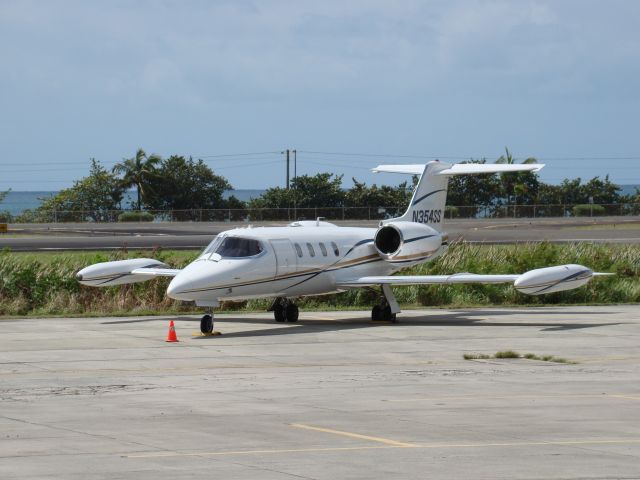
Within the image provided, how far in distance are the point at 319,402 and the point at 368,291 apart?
65.0 ft

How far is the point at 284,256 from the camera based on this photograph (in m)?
29.4

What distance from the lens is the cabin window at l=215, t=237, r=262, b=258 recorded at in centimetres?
2838

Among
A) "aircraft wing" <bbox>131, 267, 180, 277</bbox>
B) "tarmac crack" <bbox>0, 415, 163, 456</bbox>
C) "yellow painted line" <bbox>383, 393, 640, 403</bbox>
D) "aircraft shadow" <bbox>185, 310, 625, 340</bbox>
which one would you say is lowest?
"aircraft shadow" <bbox>185, 310, 625, 340</bbox>

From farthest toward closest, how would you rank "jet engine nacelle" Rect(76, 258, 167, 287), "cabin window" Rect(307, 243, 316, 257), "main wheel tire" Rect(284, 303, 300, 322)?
"jet engine nacelle" Rect(76, 258, 167, 287) < "main wheel tire" Rect(284, 303, 300, 322) < "cabin window" Rect(307, 243, 316, 257)

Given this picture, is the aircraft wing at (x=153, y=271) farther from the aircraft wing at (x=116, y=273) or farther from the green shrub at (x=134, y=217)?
the green shrub at (x=134, y=217)

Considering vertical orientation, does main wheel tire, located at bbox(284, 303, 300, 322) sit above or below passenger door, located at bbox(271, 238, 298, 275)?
below

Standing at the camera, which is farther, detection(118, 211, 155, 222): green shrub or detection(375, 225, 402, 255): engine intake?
detection(118, 211, 155, 222): green shrub

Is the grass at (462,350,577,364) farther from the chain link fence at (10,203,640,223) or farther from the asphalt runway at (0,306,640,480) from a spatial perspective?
the chain link fence at (10,203,640,223)

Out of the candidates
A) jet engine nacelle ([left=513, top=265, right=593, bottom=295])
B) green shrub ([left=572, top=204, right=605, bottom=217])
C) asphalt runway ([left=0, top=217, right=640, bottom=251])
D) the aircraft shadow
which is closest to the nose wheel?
the aircraft shadow

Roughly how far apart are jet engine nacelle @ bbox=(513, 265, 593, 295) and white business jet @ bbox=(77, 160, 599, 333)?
1.0 inches

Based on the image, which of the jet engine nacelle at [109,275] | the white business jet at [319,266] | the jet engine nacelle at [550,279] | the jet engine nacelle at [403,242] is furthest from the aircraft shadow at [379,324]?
the jet engine nacelle at [109,275]

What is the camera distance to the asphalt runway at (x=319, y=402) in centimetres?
1232

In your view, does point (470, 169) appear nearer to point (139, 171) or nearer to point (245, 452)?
point (245, 452)

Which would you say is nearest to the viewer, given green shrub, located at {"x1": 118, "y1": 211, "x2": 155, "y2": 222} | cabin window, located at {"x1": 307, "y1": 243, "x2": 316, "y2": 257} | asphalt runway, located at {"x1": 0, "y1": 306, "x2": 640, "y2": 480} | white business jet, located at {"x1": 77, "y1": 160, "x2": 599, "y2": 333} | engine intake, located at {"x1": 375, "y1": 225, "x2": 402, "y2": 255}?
asphalt runway, located at {"x1": 0, "y1": 306, "x2": 640, "y2": 480}
